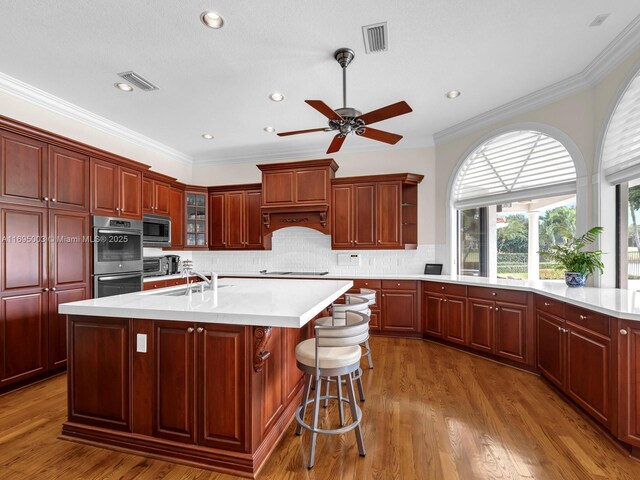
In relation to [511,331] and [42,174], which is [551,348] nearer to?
[511,331]

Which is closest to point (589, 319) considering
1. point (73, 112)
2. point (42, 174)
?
point (42, 174)

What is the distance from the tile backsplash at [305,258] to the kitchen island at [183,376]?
9.95ft

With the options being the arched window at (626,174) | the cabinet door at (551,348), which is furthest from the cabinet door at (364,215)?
the arched window at (626,174)

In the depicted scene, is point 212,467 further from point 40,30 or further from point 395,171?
point 395,171

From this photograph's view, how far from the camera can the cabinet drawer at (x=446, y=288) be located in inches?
153

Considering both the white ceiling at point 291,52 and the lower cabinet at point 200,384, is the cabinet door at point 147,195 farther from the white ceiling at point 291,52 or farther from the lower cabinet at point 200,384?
the lower cabinet at point 200,384

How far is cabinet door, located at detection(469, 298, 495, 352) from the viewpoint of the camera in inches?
140

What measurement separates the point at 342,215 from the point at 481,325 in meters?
2.46

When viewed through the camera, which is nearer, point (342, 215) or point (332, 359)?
point (332, 359)

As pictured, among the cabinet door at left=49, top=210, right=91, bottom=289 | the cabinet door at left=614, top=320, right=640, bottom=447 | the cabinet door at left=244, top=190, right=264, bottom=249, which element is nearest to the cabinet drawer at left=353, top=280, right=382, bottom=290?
the cabinet door at left=244, top=190, right=264, bottom=249

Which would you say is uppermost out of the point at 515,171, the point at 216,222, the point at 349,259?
the point at 515,171

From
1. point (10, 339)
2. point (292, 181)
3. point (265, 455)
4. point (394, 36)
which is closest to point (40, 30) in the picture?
point (10, 339)

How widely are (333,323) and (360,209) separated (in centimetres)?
276

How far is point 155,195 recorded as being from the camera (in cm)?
463
